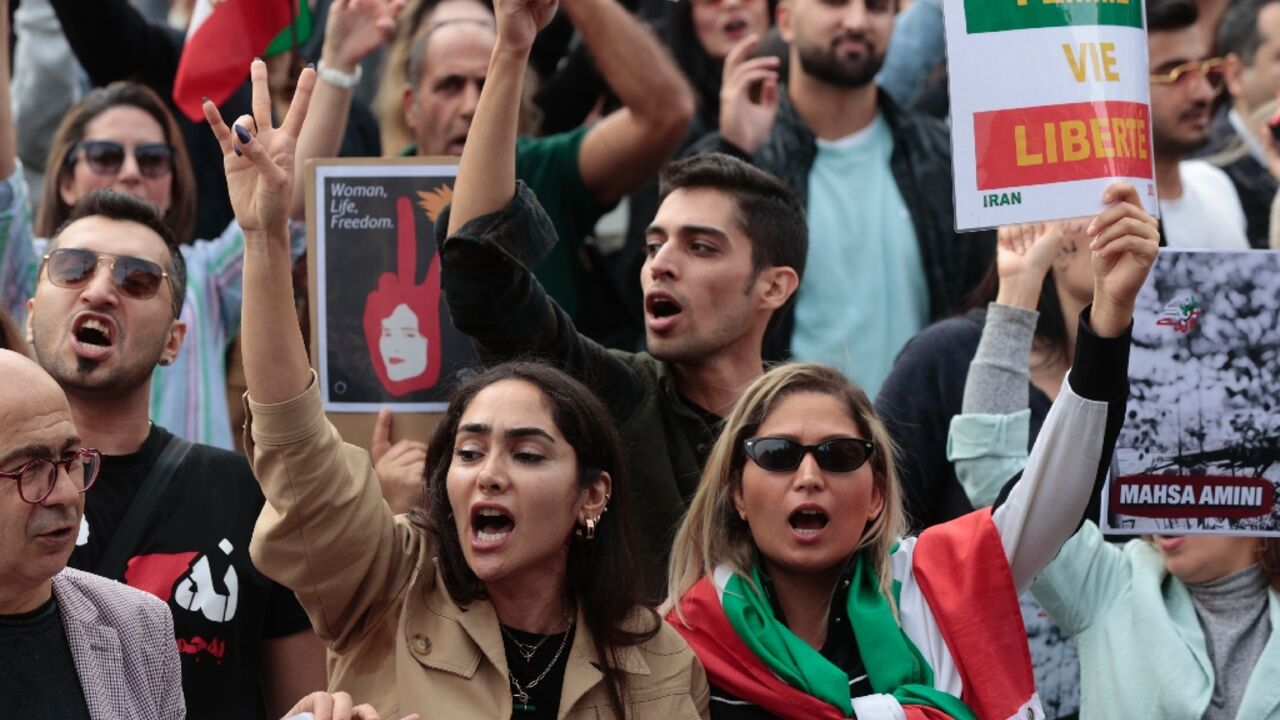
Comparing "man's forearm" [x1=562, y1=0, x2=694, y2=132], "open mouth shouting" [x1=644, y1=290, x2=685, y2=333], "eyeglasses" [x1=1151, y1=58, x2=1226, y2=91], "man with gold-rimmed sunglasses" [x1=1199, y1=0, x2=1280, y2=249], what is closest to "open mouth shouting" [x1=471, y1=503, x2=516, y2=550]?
"open mouth shouting" [x1=644, y1=290, x2=685, y2=333]

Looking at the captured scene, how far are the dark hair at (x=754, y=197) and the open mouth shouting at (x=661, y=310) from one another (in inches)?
11.8

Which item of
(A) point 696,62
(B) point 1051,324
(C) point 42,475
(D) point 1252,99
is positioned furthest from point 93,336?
(D) point 1252,99

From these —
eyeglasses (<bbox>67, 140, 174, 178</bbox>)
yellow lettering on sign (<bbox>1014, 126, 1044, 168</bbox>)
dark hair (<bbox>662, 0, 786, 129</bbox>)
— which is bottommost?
yellow lettering on sign (<bbox>1014, 126, 1044, 168</bbox>)

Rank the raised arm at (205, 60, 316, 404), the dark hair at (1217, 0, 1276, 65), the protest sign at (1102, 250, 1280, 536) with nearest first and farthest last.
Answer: the raised arm at (205, 60, 316, 404) < the protest sign at (1102, 250, 1280, 536) < the dark hair at (1217, 0, 1276, 65)

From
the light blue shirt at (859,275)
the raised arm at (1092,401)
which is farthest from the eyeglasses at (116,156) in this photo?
the raised arm at (1092,401)

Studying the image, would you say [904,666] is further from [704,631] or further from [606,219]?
[606,219]

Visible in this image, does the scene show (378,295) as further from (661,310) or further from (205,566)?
(205,566)

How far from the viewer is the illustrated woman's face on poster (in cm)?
518

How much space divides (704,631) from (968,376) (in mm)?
1172

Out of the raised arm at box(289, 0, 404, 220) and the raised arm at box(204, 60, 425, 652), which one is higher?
the raised arm at box(289, 0, 404, 220)

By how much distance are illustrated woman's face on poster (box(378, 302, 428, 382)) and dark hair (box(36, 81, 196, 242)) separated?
1187 millimetres

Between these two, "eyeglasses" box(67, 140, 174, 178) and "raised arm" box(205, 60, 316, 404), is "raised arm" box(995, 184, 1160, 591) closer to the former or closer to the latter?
"raised arm" box(205, 60, 316, 404)

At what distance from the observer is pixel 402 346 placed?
17.1ft

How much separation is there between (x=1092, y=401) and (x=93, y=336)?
2384 millimetres
